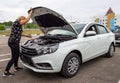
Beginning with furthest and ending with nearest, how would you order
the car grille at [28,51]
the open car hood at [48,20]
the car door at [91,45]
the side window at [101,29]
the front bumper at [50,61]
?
the side window at [101,29]
the car door at [91,45]
the open car hood at [48,20]
the car grille at [28,51]
the front bumper at [50,61]

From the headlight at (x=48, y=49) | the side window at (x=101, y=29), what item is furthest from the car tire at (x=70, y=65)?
the side window at (x=101, y=29)

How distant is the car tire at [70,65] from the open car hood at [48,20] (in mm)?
852

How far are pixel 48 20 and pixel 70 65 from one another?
184 cm

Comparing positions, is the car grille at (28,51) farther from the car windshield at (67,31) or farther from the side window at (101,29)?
the side window at (101,29)

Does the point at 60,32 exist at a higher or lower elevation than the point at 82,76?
higher

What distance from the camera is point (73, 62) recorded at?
406 cm

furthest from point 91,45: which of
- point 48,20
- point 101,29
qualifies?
point 48,20

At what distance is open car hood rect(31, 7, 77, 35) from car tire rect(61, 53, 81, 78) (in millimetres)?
852

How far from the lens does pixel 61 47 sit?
3.68 metres

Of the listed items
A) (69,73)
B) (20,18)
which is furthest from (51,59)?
(20,18)

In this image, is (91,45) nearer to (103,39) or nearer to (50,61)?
(103,39)

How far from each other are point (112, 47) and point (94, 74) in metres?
2.58

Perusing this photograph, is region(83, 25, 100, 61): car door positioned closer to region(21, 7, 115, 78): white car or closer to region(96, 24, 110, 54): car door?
region(21, 7, 115, 78): white car

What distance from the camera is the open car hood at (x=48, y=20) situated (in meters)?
4.20
